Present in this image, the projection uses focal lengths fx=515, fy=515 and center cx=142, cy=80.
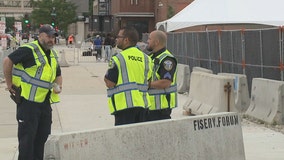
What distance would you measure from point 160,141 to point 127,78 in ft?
2.60

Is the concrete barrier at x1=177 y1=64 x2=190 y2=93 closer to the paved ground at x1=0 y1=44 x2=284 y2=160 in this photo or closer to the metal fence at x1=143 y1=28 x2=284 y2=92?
the paved ground at x1=0 y1=44 x2=284 y2=160

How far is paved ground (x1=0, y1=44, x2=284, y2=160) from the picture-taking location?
7.84 m

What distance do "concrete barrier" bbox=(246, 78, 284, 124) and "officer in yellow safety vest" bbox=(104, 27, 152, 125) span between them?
5003mm

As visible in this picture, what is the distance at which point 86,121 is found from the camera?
1066 centimetres

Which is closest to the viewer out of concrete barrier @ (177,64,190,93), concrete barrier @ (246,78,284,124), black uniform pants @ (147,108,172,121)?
black uniform pants @ (147,108,172,121)

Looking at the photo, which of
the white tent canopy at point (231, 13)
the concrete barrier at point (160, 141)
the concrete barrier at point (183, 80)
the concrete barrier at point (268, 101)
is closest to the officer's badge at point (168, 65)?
the concrete barrier at point (160, 141)

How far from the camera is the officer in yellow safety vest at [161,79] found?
6031 mm

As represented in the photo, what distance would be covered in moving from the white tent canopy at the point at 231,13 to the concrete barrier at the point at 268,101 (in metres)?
6.36

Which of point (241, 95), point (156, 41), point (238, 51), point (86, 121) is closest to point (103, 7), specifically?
point (238, 51)

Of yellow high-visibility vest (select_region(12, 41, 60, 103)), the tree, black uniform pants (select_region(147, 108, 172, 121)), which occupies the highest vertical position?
the tree

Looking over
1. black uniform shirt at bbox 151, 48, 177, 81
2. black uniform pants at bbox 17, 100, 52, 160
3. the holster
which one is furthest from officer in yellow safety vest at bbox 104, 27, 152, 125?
the holster

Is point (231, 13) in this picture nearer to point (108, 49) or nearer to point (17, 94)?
point (17, 94)

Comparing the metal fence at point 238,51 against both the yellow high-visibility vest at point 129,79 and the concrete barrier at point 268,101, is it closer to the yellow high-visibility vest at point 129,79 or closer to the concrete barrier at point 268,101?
the concrete barrier at point 268,101

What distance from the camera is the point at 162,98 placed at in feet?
20.2
